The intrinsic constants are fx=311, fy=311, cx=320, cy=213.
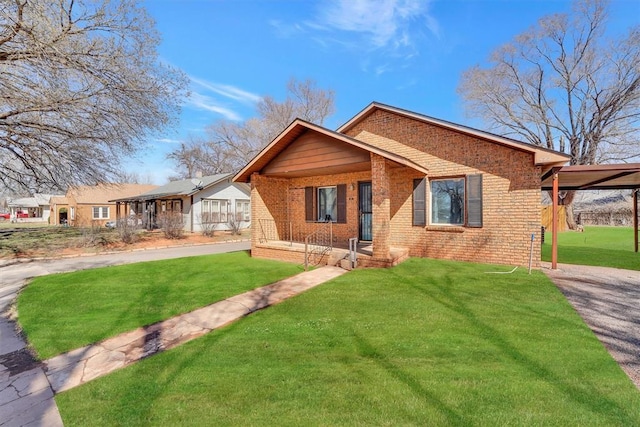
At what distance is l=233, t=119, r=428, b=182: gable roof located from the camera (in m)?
7.95

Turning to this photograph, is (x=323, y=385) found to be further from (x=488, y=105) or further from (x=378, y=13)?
(x=488, y=105)

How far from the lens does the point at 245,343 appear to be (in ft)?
13.4

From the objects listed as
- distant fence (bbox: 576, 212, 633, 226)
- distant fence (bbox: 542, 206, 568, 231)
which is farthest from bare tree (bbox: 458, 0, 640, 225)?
distant fence (bbox: 576, 212, 633, 226)

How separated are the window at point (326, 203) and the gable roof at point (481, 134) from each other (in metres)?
2.38

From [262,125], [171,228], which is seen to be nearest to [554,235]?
[171,228]

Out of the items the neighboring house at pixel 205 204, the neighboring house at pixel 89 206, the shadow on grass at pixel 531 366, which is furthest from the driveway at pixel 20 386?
the neighboring house at pixel 89 206

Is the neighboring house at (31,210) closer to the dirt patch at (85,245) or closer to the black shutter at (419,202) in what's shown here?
the dirt patch at (85,245)

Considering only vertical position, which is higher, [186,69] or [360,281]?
[186,69]

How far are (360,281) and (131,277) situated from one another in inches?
234

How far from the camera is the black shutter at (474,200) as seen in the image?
27.9ft

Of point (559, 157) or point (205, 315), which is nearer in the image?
point (205, 315)

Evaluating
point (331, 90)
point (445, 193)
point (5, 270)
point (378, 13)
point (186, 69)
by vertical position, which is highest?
point (331, 90)

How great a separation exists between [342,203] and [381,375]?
8.47m

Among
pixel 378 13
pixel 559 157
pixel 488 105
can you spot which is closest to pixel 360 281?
pixel 559 157
